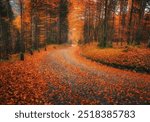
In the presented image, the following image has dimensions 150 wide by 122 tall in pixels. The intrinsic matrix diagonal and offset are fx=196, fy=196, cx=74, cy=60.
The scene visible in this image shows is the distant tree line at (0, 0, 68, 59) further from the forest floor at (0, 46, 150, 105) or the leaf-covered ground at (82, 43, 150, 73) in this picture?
the forest floor at (0, 46, 150, 105)

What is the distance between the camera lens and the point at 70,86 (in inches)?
436

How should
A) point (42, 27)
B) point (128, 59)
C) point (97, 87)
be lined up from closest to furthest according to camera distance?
1. point (97, 87)
2. point (128, 59)
3. point (42, 27)

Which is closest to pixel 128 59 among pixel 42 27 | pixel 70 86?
pixel 70 86

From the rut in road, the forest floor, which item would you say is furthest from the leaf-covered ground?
the rut in road

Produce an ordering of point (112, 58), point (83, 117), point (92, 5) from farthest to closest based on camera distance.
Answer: point (92, 5) < point (112, 58) < point (83, 117)

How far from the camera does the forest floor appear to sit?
9.28m

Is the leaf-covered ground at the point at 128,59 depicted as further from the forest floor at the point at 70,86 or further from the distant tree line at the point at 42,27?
the distant tree line at the point at 42,27

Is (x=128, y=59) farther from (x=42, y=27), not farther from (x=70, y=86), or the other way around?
(x=42, y=27)

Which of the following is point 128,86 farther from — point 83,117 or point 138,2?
point 138,2

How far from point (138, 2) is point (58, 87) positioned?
2259 cm

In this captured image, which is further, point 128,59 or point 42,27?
point 42,27

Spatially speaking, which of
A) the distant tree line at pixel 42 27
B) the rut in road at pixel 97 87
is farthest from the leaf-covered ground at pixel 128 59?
the distant tree line at pixel 42 27

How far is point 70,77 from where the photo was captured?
42.3 feet

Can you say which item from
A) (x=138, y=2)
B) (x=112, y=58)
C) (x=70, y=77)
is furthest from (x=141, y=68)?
(x=138, y=2)
